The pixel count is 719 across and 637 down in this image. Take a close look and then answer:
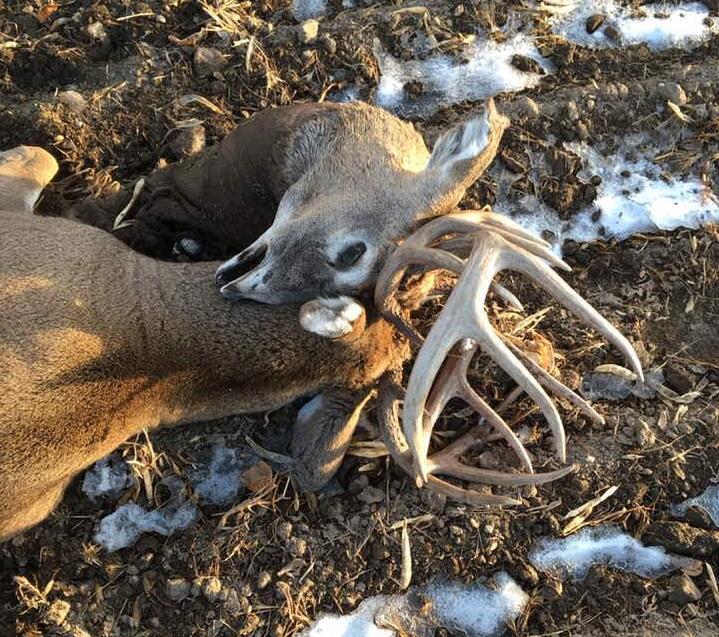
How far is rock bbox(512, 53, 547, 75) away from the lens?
532cm

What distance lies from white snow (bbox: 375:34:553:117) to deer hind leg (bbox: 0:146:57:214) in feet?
7.04

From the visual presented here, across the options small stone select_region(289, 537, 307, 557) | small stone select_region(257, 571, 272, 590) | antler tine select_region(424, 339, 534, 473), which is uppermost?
antler tine select_region(424, 339, 534, 473)

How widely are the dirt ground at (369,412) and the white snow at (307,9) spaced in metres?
0.07

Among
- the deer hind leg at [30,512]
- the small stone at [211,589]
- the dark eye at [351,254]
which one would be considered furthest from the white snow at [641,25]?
the deer hind leg at [30,512]

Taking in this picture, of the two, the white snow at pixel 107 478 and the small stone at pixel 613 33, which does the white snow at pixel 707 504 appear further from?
the white snow at pixel 107 478

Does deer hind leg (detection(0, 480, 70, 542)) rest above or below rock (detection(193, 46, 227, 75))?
A: below

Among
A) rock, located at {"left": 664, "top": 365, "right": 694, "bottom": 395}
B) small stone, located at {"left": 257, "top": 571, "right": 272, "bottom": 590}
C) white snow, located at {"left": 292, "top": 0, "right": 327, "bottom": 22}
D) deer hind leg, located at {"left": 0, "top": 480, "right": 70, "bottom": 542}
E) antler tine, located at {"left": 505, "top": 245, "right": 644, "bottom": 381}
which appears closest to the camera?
antler tine, located at {"left": 505, "top": 245, "right": 644, "bottom": 381}

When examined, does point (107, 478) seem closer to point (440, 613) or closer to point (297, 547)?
point (297, 547)

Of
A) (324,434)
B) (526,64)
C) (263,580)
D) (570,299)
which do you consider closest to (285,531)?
(263,580)

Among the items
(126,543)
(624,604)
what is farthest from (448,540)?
(126,543)

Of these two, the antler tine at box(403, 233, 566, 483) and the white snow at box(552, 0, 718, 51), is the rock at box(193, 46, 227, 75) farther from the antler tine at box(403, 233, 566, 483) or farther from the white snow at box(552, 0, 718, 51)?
the antler tine at box(403, 233, 566, 483)

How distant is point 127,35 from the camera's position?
5.17 meters

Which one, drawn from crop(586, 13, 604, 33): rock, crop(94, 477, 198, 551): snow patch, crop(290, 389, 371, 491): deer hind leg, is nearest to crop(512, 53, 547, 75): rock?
crop(586, 13, 604, 33): rock

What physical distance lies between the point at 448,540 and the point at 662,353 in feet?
5.99
